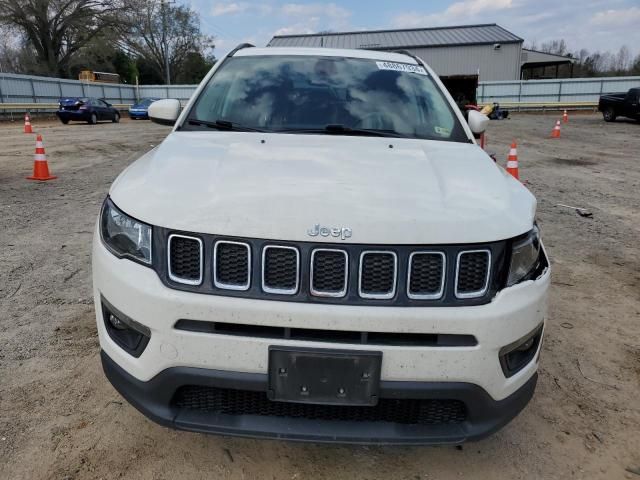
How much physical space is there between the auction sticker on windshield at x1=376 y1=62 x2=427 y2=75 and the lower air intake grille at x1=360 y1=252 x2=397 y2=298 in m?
2.00

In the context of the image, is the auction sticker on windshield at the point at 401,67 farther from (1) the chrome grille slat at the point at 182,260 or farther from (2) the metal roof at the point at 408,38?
(2) the metal roof at the point at 408,38

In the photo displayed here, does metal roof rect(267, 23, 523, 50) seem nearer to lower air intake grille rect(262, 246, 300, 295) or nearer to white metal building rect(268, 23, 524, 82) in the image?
white metal building rect(268, 23, 524, 82)

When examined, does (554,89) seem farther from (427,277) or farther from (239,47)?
(427,277)

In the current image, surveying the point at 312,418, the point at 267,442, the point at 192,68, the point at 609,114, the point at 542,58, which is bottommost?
the point at 267,442

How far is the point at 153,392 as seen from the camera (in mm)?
1842

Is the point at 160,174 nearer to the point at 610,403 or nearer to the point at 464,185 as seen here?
the point at 464,185

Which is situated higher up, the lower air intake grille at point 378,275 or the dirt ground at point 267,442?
the lower air intake grille at point 378,275

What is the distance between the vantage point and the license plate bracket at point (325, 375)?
1.71 m

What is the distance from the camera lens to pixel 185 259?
5.91 ft

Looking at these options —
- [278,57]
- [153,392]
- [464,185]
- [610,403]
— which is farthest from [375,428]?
[278,57]

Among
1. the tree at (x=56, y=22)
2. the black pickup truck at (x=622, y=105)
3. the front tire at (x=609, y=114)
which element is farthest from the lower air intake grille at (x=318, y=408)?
the tree at (x=56, y=22)

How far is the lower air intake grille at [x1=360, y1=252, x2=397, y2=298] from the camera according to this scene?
1.75 metres

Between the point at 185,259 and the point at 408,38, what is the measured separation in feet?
145

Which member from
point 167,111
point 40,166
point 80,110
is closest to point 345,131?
point 167,111
